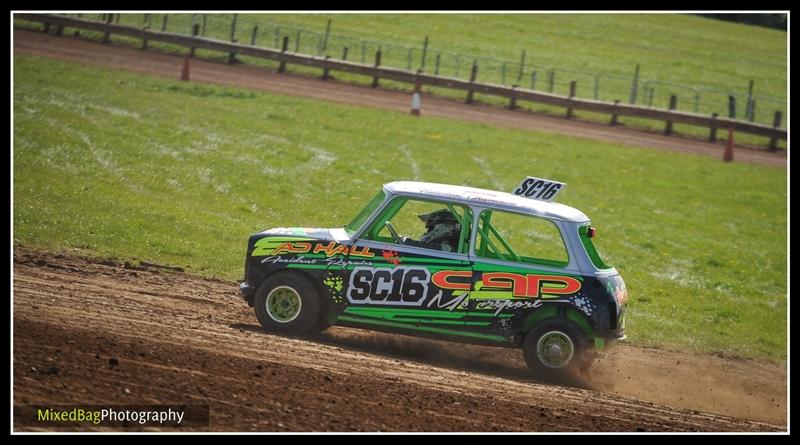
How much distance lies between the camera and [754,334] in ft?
56.2

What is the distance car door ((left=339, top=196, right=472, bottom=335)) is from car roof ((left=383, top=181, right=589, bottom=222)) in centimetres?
11

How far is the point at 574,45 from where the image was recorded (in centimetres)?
5538

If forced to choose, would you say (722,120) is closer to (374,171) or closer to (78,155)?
(374,171)

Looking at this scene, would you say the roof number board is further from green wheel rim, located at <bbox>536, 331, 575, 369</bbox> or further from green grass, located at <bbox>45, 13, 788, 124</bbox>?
green grass, located at <bbox>45, 13, 788, 124</bbox>

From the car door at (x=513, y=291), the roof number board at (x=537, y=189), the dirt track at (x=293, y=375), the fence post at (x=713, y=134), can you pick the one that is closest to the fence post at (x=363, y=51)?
the fence post at (x=713, y=134)

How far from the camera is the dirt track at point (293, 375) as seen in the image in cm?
858

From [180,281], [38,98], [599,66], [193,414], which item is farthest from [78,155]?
[599,66]

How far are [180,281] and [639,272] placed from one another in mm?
9170

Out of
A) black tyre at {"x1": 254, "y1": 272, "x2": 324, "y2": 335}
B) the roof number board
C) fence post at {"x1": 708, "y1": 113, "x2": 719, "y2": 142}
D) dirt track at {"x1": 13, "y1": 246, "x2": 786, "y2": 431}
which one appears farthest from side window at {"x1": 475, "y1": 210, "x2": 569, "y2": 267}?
fence post at {"x1": 708, "y1": 113, "x2": 719, "y2": 142}

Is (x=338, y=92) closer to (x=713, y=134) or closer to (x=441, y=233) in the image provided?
(x=713, y=134)

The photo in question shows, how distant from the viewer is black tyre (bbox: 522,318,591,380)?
442 inches

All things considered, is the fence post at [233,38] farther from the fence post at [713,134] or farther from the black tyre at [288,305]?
the black tyre at [288,305]

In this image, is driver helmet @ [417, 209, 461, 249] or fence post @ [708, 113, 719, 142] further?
fence post @ [708, 113, 719, 142]

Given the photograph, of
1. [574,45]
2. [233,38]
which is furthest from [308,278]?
[574,45]
